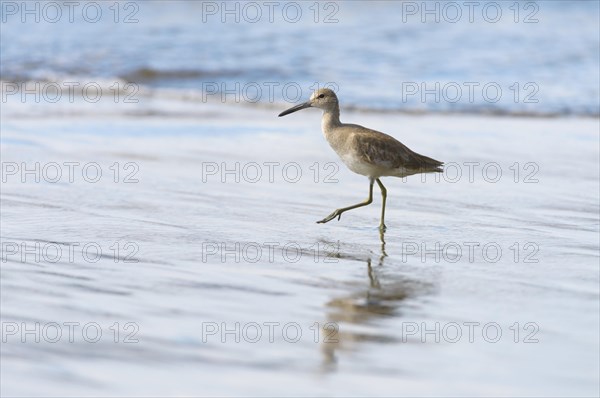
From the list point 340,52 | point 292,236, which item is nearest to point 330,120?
point 292,236

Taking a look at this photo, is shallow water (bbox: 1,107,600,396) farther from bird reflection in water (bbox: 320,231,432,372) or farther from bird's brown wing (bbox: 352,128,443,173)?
bird's brown wing (bbox: 352,128,443,173)

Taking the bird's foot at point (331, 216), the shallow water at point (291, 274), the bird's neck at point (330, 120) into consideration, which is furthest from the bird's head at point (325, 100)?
the bird's foot at point (331, 216)

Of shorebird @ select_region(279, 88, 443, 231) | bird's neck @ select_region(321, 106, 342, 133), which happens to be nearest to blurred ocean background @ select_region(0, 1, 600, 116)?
bird's neck @ select_region(321, 106, 342, 133)

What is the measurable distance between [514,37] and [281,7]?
5030 mm

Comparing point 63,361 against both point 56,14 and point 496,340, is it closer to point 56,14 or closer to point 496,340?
point 496,340

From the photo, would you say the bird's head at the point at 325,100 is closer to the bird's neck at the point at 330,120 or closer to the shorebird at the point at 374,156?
the bird's neck at the point at 330,120

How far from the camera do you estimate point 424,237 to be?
7.12 metres

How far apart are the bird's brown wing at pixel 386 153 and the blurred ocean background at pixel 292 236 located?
35cm

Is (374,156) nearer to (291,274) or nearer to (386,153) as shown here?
(386,153)

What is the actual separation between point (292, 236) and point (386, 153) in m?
0.96

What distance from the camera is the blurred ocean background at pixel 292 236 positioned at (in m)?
4.60

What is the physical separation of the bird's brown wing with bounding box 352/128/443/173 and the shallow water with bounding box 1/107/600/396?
355 mm

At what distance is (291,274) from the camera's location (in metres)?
6.09

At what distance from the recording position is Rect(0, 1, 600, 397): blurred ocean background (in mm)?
4598
